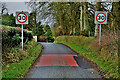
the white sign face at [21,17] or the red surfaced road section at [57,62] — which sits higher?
the white sign face at [21,17]

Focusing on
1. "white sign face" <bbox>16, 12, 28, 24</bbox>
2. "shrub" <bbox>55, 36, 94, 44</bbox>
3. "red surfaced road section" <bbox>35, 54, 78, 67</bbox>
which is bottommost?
"red surfaced road section" <bbox>35, 54, 78, 67</bbox>

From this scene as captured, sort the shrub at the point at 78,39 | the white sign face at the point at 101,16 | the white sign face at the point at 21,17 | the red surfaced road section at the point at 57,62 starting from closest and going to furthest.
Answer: the red surfaced road section at the point at 57,62
the white sign face at the point at 21,17
the white sign face at the point at 101,16
the shrub at the point at 78,39

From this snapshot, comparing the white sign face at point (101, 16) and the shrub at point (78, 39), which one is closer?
the white sign face at point (101, 16)

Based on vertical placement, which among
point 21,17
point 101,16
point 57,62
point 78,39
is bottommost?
point 57,62

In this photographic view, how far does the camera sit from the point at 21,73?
6.56 metres

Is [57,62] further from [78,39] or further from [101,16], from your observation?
[78,39]

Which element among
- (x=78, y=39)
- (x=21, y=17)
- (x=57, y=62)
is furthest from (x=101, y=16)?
(x=78, y=39)

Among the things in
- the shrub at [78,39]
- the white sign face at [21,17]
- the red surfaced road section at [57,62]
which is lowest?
the red surfaced road section at [57,62]

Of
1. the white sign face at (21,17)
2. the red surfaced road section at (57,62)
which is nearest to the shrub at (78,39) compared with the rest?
the red surfaced road section at (57,62)

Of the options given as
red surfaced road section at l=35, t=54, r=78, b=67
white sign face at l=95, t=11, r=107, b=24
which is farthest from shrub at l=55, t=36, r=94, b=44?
red surfaced road section at l=35, t=54, r=78, b=67

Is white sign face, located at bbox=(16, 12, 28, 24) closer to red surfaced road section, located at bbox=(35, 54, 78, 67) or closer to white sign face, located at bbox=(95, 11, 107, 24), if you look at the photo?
red surfaced road section, located at bbox=(35, 54, 78, 67)

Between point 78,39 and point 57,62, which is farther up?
point 78,39

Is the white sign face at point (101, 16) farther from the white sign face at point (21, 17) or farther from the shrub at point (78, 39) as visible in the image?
the shrub at point (78, 39)

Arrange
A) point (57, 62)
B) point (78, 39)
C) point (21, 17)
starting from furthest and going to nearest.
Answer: point (78, 39) < point (21, 17) < point (57, 62)
